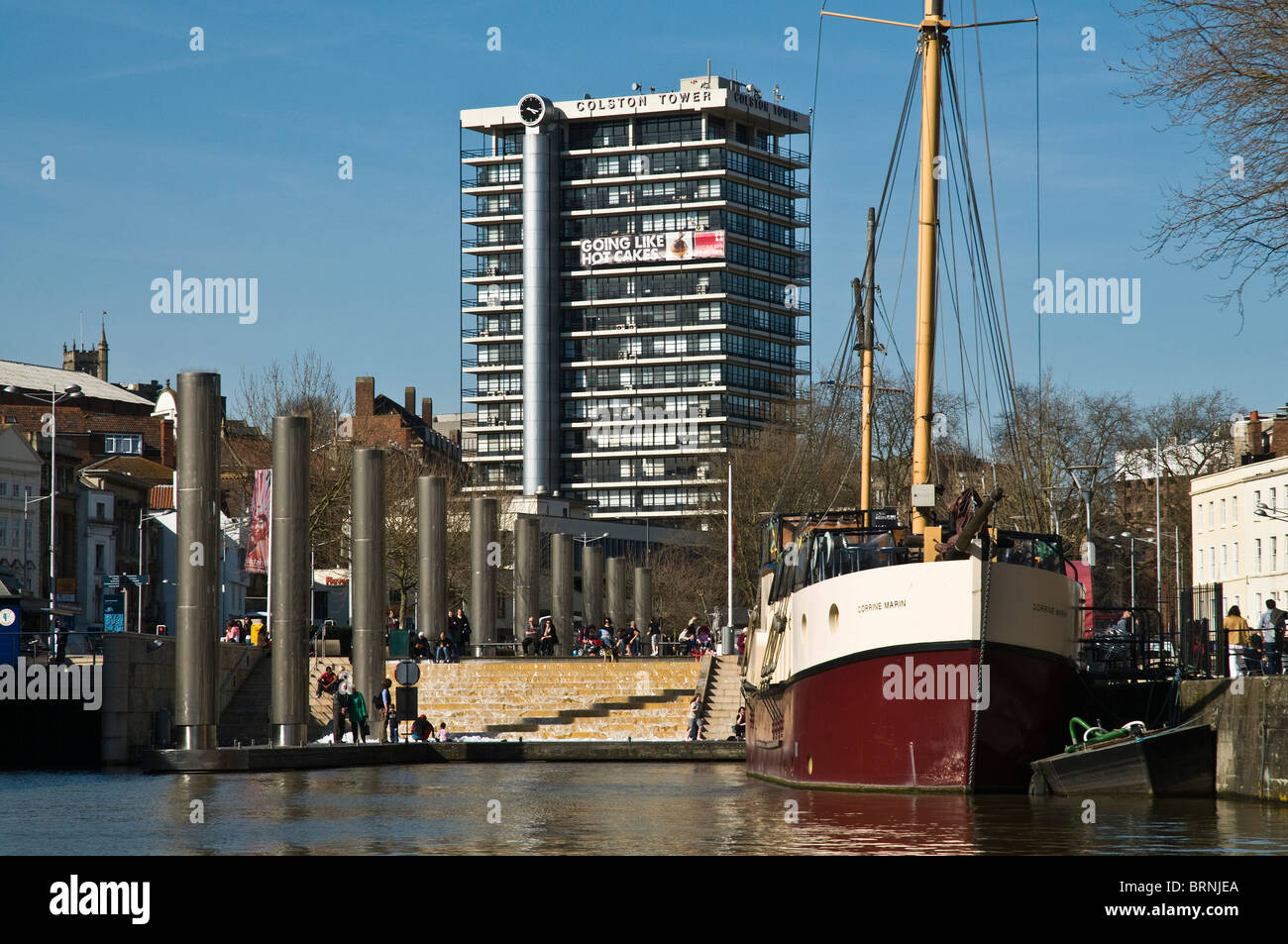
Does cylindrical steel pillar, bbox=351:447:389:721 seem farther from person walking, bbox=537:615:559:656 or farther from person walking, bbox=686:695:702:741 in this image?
person walking, bbox=537:615:559:656

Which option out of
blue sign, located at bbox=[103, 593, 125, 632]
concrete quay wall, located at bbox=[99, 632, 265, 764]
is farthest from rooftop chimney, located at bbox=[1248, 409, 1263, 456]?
concrete quay wall, located at bbox=[99, 632, 265, 764]

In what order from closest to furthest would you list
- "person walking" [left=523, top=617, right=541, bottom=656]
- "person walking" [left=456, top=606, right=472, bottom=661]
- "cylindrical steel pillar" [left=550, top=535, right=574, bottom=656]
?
"person walking" [left=523, top=617, right=541, bottom=656], "person walking" [left=456, top=606, right=472, bottom=661], "cylindrical steel pillar" [left=550, top=535, right=574, bottom=656]

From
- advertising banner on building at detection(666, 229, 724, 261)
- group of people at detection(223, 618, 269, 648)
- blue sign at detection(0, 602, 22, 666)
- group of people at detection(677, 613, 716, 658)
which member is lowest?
group of people at detection(677, 613, 716, 658)

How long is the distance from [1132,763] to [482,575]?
3554cm

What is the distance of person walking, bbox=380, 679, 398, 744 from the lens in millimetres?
42250

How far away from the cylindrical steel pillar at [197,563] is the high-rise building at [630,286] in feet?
335

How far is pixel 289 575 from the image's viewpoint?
3862cm

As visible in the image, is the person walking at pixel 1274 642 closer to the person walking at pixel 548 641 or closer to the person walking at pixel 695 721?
the person walking at pixel 695 721

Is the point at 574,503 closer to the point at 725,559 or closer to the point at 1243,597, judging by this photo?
the point at 725,559

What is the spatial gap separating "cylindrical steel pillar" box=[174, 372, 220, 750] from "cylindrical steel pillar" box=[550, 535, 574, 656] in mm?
28490

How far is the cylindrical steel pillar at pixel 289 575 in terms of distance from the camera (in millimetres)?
38375

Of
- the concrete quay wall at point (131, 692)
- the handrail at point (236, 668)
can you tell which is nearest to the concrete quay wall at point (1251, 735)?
the concrete quay wall at point (131, 692)

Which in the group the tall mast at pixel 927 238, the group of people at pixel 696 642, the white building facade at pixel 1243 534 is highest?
the tall mast at pixel 927 238
